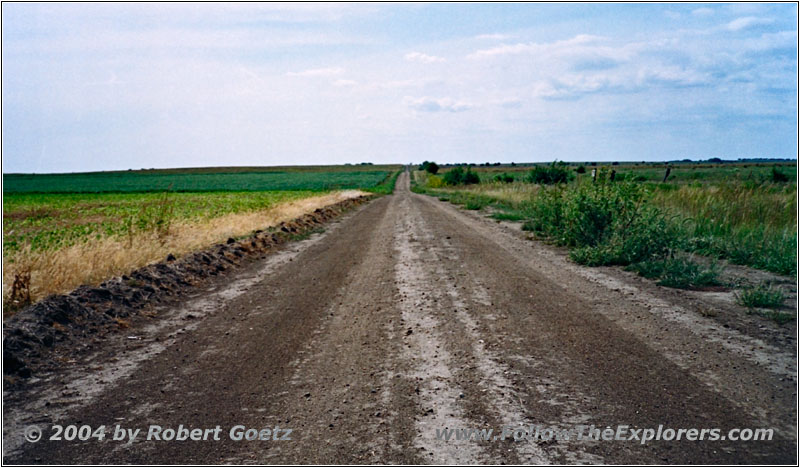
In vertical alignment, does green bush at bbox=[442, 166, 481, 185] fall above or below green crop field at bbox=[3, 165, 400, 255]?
above

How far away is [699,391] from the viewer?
475 cm

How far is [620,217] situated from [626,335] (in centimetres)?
699

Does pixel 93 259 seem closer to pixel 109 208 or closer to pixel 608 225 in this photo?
pixel 608 225

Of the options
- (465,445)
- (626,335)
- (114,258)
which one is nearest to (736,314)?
(626,335)

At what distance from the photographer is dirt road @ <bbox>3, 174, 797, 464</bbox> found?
3936 mm

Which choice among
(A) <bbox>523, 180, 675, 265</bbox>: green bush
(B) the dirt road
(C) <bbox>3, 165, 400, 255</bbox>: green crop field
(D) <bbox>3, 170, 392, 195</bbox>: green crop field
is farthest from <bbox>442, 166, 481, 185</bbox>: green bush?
(B) the dirt road

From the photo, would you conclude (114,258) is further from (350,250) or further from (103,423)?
(103,423)

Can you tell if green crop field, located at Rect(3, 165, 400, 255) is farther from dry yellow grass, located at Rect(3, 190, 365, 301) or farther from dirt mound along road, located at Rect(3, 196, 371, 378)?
dirt mound along road, located at Rect(3, 196, 371, 378)

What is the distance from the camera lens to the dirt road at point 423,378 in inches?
155

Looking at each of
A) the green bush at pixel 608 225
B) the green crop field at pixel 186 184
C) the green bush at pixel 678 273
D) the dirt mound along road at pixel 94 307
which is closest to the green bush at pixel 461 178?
the green crop field at pixel 186 184

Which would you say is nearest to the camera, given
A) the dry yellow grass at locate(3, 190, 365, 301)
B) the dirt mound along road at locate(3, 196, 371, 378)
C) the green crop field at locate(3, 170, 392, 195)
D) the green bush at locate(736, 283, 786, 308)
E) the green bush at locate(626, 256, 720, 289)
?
the dirt mound along road at locate(3, 196, 371, 378)

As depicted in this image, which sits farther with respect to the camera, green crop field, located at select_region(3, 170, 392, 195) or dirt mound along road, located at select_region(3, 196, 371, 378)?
green crop field, located at select_region(3, 170, 392, 195)

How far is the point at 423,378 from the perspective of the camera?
5.18 meters

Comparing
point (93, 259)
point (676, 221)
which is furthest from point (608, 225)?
point (93, 259)
